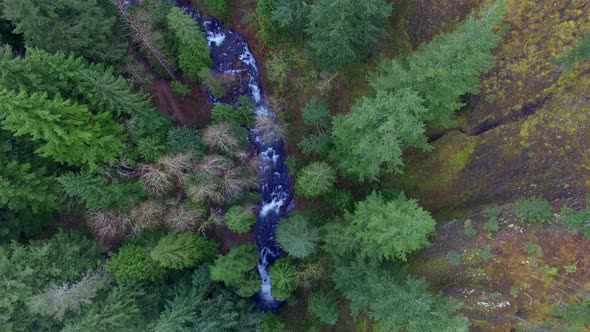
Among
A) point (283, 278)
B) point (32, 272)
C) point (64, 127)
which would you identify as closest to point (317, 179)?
point (283, 278)

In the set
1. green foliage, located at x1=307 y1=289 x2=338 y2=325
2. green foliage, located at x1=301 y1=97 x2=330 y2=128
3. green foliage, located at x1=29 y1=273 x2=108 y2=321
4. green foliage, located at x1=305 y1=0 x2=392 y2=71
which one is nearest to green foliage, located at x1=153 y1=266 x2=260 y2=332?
green foliage, located at x1=307 y1=289 x2=338 y2=325

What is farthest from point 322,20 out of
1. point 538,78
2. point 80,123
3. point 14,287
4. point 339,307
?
point 14,287

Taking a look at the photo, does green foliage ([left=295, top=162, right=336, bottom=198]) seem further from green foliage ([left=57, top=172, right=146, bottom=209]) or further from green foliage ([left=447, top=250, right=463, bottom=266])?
green foliage ([left=57, top=172, right=146, bottom=209])

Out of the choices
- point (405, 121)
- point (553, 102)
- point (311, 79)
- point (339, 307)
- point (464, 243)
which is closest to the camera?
point (405, 121)

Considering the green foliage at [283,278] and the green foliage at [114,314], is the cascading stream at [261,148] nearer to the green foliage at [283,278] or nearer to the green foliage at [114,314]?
the green foliage at [283,278]

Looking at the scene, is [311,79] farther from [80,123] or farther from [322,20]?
[80,123]

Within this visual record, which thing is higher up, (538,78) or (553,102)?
(538,78)
